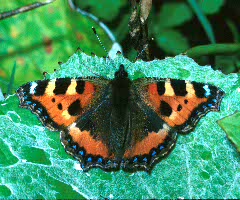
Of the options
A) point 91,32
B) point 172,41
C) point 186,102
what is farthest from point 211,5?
point 186,102

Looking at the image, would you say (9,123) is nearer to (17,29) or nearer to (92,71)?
(92,71)

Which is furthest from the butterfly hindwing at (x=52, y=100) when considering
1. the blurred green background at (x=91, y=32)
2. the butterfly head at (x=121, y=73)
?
the blurred green background at (x=91, y=32)

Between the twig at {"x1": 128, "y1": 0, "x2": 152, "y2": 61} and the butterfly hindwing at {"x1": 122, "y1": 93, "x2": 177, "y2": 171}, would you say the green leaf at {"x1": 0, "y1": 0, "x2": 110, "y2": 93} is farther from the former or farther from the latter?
the butterfly hindwing at {"x1": 122, "y1": 93, "x2": 177, "y2": 171}

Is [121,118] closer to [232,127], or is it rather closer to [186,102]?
[186,102]

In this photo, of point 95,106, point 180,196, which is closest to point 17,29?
point 95,106

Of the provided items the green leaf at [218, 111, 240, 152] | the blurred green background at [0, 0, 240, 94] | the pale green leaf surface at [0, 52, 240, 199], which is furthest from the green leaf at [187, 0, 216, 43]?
the green leaf at [218, 111, 240, 152]
